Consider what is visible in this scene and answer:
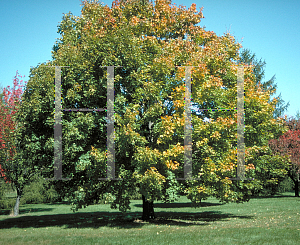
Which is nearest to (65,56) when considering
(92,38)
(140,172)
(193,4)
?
(92,38)

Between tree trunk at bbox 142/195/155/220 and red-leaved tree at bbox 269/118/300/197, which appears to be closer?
tree trunk at bbox 142/195/155/220

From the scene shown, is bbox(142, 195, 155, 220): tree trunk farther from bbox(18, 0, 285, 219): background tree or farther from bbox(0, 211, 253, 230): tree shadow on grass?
bbox(0, 211, 253, 230): tree shadow on grass

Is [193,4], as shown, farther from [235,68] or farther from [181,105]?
[181,105]

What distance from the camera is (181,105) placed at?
518 inches

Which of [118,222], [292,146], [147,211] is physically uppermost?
[292,146]

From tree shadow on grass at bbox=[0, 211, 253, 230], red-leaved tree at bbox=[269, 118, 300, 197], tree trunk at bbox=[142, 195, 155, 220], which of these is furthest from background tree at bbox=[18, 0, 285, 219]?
red-leaved tree at bbox=[269, 118, 300, 197]

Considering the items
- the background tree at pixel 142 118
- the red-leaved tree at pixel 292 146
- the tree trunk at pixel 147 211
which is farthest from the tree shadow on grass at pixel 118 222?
the red-leaved tree at pixel 292 146

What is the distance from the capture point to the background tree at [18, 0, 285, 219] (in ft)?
42.7

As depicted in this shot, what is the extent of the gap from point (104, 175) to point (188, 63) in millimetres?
7035

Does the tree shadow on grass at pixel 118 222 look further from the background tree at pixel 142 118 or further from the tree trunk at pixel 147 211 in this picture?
the background tree at pixel 142 118

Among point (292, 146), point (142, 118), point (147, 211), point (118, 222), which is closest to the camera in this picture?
point (142, 118)

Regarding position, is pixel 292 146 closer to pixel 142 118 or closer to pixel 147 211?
pixel 147 211

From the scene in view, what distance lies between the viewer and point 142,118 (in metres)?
Result: 14.8

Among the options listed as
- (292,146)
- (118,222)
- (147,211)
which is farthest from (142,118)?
(292,146)
